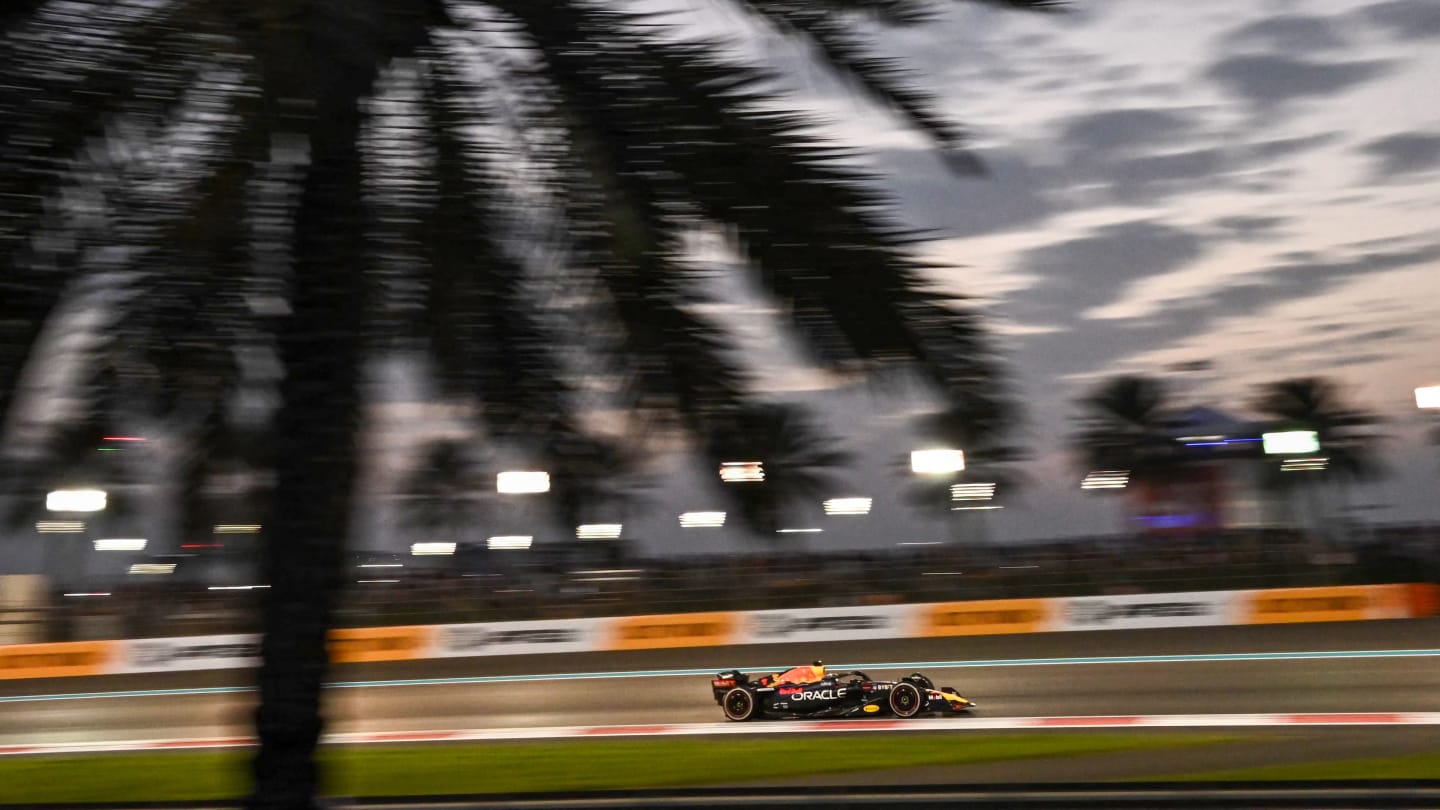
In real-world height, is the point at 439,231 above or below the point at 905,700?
above

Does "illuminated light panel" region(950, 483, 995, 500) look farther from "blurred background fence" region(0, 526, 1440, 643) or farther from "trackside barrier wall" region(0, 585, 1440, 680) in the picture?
"blurred background fence" region(0, 526, 1440, 643)

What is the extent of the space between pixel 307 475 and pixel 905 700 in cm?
1030

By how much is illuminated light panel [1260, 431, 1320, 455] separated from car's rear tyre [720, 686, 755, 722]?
34.0m

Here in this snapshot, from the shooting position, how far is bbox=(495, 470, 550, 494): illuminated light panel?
6354 millimetres

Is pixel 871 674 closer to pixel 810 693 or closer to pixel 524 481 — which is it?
pixel 810 693

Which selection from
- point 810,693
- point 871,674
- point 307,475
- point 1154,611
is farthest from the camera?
point 1154,611

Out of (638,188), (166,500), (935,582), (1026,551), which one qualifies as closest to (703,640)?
(935,582)

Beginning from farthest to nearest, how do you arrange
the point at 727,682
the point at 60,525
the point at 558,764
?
1. the point at 60,525
2. the point at 727,682
3. the point at 558,764

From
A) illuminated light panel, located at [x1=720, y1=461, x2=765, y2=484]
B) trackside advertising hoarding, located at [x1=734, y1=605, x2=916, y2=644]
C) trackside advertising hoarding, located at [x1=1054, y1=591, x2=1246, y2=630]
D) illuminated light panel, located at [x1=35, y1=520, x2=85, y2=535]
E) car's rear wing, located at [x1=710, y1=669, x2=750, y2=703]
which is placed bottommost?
trackside advertising hoarding, located at [x1=734, y1=605, x2=916, y2=644]

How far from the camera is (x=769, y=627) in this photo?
2384 cm

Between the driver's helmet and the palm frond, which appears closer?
the palm frond

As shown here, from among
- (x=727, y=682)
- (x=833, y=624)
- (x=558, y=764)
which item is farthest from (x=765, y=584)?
(x=558, y=764)

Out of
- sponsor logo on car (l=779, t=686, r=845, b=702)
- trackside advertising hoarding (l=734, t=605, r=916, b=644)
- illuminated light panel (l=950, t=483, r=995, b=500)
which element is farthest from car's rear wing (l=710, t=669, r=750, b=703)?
trackside advertising hoarding (l=734, t=605, r=916, b=644)

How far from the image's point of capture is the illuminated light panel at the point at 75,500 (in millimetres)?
7199
